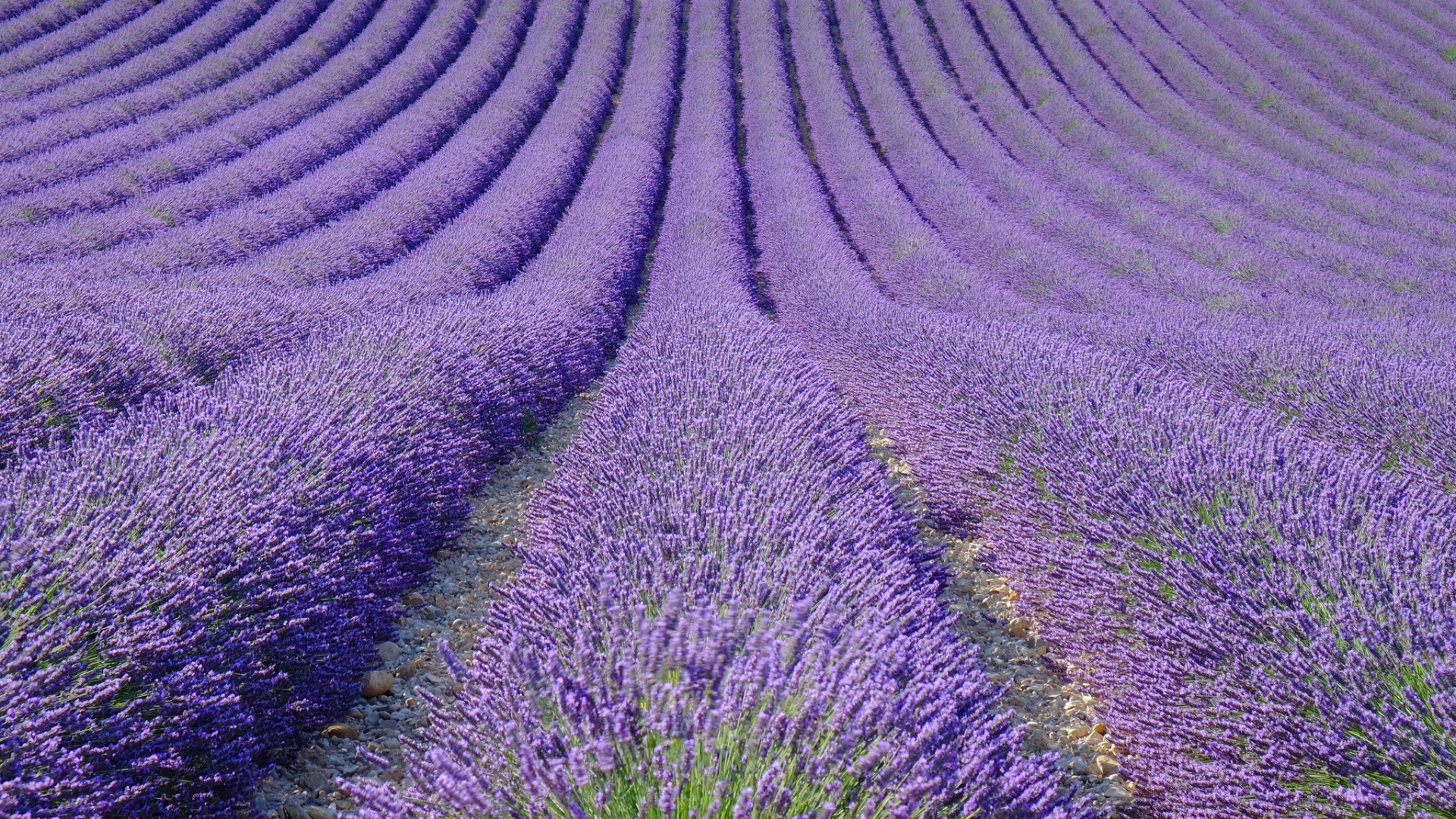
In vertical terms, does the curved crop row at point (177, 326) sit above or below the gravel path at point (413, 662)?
above

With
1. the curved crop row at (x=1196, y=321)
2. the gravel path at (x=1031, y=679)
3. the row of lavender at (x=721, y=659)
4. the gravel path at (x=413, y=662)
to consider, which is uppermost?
the curved crop row at (x=1196, y=321)

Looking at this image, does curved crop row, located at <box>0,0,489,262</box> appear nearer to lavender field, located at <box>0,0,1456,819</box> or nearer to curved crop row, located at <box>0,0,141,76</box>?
lavender field, located at <box>0,0,1456,819</box>

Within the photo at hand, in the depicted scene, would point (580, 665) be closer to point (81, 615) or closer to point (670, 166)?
point (81, 615)

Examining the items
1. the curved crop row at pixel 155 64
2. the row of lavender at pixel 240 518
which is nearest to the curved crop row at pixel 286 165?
the row of lavender at pixel 240 518

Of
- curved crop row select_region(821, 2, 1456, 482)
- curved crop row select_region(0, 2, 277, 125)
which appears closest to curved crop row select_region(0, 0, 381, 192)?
curved crop row select_region(0, 2, 277, 125)

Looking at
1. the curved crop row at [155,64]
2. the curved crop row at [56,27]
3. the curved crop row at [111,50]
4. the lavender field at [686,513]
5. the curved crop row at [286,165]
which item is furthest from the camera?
the curved crop row at [56,27]

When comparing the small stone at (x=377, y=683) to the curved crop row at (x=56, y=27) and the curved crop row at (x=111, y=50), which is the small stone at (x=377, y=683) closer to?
the curved crop row at (x=111, y=50)
